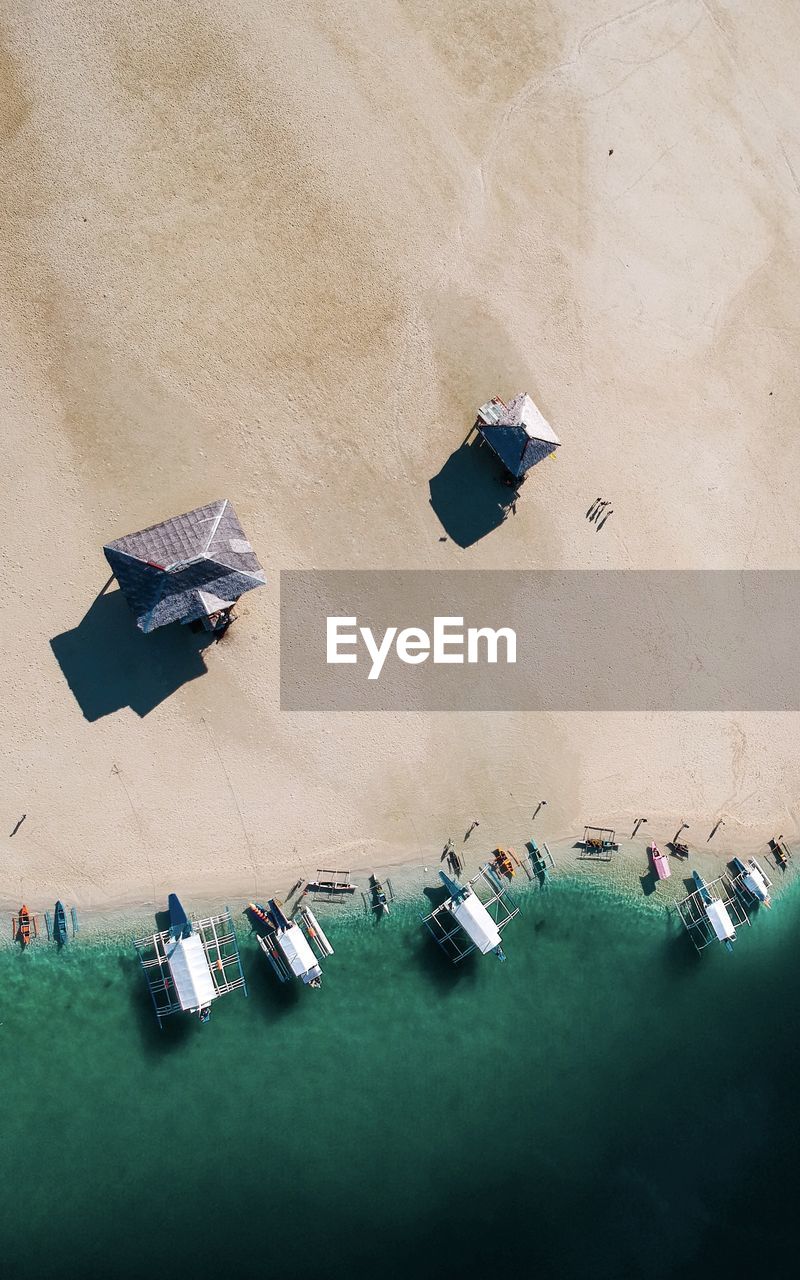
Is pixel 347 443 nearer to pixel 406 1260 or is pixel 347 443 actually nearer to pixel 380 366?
pixel 380 366

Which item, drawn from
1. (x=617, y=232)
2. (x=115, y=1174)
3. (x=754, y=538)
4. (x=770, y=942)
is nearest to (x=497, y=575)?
(x=754, y=538)

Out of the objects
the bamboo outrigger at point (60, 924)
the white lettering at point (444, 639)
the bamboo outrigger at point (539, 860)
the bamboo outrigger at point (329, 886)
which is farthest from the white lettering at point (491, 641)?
the bamboo outrigger at point (60, 924)

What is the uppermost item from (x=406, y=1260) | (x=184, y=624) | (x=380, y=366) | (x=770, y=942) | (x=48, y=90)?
(x=48, y=90)

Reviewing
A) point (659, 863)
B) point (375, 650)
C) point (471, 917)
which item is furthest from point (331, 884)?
point (659, 863)

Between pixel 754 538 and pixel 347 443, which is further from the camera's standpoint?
pixel 754 538

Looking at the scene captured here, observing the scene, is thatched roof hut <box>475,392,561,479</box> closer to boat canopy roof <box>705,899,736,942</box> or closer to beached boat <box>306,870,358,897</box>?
beached boat <box>306,870,358,897</box>

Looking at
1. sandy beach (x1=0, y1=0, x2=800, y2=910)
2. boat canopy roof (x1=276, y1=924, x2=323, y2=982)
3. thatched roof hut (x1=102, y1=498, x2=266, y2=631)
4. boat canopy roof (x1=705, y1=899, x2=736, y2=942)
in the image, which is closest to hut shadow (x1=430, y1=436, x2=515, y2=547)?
sandy beach (x1=0, y1=0, x2=800, y2=910)
